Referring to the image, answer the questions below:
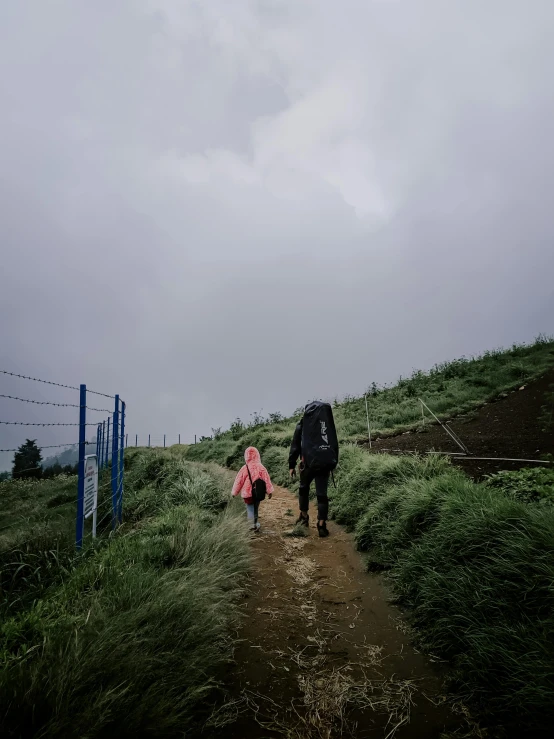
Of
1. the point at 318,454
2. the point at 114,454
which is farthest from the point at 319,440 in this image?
the point at 114,454

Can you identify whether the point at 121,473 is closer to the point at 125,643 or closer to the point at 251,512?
the point at 251,512

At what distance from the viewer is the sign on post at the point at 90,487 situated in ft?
14.7

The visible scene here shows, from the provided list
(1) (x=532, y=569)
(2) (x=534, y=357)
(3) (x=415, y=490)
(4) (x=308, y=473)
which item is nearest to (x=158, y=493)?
(4) (x=308, y=473)

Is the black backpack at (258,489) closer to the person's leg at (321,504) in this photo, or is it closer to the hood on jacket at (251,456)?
the hood on jacket at (251,456)

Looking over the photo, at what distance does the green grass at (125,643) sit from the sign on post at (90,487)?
1.54ft

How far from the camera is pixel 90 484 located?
468 cm

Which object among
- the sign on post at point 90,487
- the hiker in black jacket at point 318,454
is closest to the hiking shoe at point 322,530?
the hiker in black jacket at point 318,454

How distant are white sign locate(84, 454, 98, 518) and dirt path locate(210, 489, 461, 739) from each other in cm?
213

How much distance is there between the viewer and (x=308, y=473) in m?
6.07

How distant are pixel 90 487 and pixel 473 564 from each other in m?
4.23

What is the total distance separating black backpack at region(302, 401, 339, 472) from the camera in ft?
19.4

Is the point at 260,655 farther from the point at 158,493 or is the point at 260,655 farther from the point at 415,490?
the point at 158,493

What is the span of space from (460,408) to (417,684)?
1149 centimetres

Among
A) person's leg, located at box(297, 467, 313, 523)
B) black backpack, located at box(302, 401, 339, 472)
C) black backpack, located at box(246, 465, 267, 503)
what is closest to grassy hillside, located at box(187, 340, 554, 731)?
person's leg, located at box(297, 467, 313, 523)
